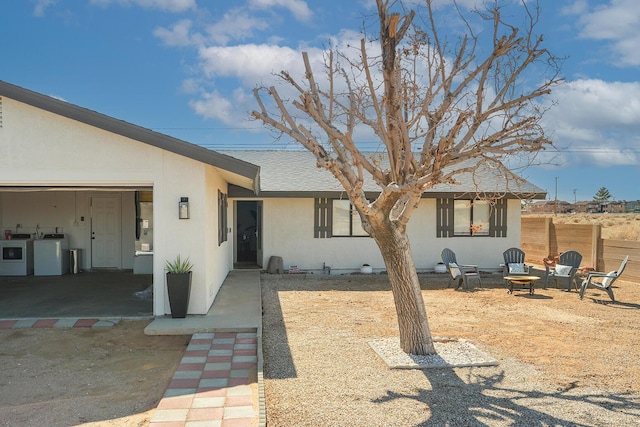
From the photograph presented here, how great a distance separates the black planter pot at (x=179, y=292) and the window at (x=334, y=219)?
6827 millimetres

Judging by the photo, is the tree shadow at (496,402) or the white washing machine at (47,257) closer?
the tree shadow at (496,402)

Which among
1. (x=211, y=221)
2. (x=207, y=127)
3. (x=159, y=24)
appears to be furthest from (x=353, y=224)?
(x=207, y=127)

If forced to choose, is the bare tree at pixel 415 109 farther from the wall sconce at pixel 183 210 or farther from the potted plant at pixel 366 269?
the potted plant at pixel 366 269

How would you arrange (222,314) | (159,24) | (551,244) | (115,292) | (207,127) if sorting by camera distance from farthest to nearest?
1. (207,127)
2. (551,244)
3. (159,24)
4. (115,292)
5. (222,314)

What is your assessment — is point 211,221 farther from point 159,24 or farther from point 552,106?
point 159,24

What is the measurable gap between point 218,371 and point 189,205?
3.01m

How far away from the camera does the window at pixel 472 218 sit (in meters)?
14.7

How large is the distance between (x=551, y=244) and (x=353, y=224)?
6907 mm

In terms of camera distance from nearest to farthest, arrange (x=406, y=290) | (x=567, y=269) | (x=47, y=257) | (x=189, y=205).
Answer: (x=406, y=290), (x=189, y=205), (x=567, y=269), (x=47, y=257)

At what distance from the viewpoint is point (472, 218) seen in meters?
14.9

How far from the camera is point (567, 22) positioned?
7.28 m

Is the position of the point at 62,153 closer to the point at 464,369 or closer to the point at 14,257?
the point at 464,369

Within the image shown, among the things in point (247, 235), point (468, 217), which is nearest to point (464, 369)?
point (468, 217)

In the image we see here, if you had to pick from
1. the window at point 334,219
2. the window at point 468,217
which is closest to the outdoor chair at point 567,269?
the window at point 468,217
